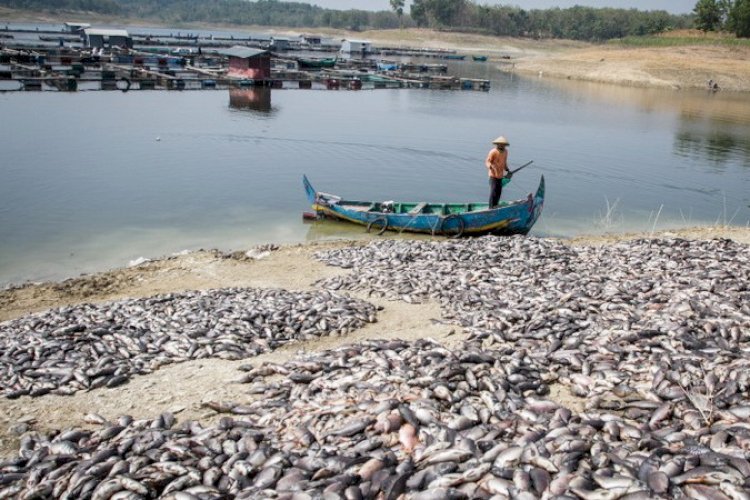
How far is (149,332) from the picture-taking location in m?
11.1

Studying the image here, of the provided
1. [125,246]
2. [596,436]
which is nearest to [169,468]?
[596,436]

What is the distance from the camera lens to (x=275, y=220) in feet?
77.2

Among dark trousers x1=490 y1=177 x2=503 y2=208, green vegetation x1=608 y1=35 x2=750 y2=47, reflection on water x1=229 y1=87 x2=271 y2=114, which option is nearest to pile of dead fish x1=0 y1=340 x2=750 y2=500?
dark trousers x1=490 y1=177 x2=503 y2=208

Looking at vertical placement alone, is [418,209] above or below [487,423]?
above

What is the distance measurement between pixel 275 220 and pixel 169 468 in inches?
687

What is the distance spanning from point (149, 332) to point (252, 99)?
4831cm

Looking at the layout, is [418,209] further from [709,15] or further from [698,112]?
[709,15]

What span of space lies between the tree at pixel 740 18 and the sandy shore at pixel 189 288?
100m

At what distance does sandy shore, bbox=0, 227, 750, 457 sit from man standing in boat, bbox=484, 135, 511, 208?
10.0 ft

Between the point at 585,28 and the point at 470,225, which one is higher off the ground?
the point at 585,28

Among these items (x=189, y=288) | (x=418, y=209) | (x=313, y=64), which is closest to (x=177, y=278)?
(x=189, y=288)

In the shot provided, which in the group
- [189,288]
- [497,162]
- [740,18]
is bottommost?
[189,288]

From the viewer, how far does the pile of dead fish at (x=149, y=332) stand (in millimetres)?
9539

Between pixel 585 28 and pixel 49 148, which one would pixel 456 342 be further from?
pixel 585 28
